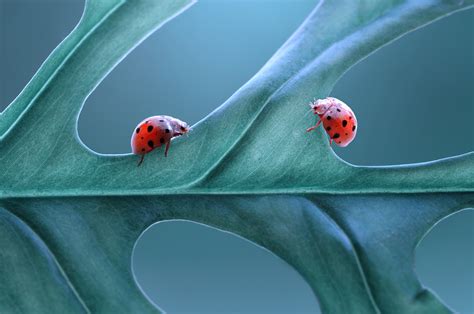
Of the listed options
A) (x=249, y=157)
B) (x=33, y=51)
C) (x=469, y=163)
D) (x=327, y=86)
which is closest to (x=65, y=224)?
(x=249, y=157)

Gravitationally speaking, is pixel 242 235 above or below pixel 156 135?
below

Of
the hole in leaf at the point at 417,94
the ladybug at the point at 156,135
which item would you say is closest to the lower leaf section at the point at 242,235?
the ladybug at the point at 156,135

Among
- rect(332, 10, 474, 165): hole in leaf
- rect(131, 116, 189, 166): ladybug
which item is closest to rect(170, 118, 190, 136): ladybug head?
rect(131, 116, 189, 166): ladybug

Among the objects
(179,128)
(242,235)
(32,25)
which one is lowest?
(242,235)

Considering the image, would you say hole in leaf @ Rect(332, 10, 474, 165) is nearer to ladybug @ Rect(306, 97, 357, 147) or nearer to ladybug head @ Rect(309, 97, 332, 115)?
ladybug @ Rect(306, 97, 357, 147)

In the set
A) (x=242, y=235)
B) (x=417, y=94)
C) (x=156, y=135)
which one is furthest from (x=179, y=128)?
(x=417, y=94)

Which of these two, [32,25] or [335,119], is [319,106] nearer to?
[335,119]

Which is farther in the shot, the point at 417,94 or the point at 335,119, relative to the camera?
the point at 417,94

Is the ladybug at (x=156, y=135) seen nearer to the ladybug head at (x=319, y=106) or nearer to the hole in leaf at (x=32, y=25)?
the ladybug head at (x=319, y=106)

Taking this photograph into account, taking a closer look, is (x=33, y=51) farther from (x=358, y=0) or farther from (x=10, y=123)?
(x=358, y=0)
